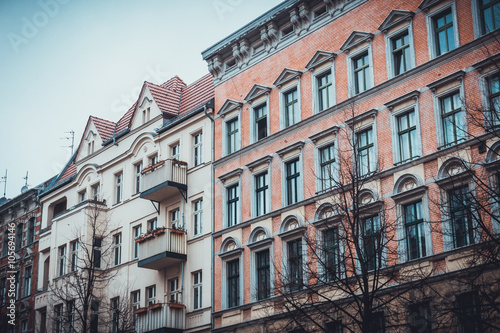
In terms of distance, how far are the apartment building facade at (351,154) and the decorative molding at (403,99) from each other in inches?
2.0

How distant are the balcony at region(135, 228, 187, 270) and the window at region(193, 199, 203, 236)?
587 millimetres

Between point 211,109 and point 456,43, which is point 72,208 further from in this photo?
point 456,43

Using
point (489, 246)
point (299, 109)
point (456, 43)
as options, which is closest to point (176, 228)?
point (299, 109)

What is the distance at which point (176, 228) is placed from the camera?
36.9m

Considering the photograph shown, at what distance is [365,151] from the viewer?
96.2 feet

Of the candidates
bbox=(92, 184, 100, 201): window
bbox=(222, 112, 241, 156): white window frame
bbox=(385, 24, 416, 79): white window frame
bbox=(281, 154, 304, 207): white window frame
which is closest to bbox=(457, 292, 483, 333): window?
bbox=(385, 24, 416, 79): white window frame

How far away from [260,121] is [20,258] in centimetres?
2367

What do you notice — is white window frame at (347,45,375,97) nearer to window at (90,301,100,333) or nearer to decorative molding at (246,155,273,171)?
decorative molding at (246,155,273,171)

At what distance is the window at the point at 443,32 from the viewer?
2730 centimetres

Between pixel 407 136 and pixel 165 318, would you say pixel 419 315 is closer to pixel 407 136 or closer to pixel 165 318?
pixel 407 136

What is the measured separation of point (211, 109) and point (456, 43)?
14.0 metres

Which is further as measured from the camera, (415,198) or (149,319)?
(149,319)

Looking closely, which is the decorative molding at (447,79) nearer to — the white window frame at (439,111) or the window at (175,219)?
the white window frame at (439,111)

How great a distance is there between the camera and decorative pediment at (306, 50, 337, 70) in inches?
→ 1245
